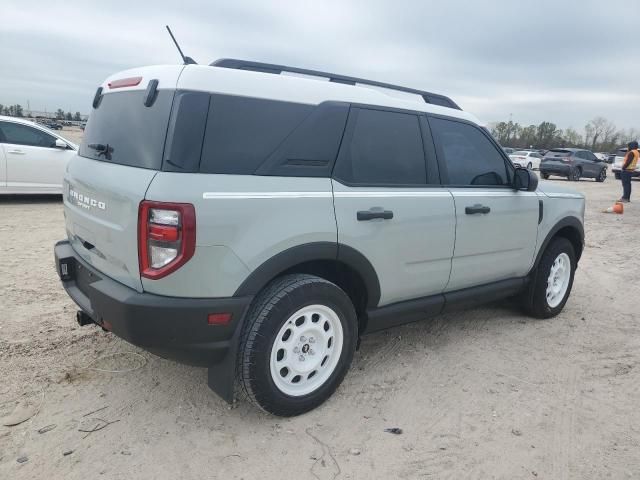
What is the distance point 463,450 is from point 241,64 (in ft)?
8.11

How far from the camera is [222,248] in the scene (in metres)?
2.47

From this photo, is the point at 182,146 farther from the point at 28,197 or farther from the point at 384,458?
the point at 28,197

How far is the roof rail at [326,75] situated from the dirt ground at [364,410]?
1.92 meters

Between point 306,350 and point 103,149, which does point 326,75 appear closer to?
point 103,149

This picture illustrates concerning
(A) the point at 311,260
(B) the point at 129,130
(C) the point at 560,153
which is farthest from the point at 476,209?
(C) the point at 560,153

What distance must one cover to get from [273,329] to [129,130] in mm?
1350

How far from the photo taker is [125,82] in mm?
2975

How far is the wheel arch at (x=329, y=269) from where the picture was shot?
2621 mm

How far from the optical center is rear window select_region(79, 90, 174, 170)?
253 centimetres

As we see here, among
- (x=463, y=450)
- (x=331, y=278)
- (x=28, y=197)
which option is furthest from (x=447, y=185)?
(x=28, y=197)

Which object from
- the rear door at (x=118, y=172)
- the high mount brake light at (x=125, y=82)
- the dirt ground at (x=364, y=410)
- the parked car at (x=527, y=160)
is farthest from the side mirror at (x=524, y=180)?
the parked car at (x=527, y=160)

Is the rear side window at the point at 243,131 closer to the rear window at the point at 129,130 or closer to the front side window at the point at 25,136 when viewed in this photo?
the rear window at the point at 129,130

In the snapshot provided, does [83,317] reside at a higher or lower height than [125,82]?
lower

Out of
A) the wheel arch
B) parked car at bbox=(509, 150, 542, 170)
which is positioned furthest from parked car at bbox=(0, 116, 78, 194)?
parked car at bbox=(509, 150, 542, 170)
